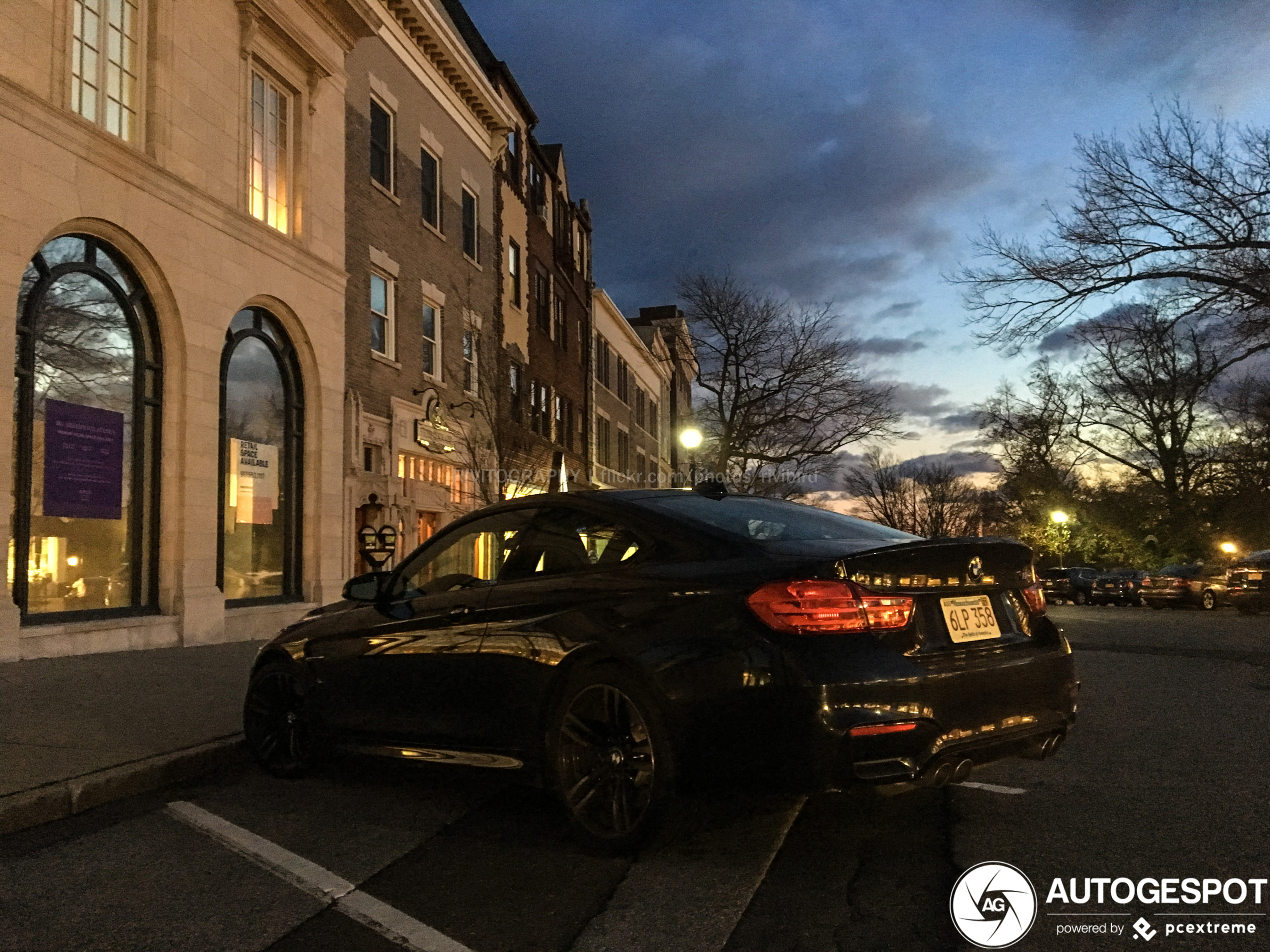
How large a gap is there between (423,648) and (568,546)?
876mm

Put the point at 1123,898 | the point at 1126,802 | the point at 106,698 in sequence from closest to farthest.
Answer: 1. the point at 1123,898
2. the point at 1126,802
3. the point at 106,698

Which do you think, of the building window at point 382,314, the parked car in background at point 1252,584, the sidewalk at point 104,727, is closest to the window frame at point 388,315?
the building window at point 382,314

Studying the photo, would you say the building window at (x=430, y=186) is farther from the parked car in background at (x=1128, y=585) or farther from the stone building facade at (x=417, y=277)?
the parked car in background at (x=1128, y=585)

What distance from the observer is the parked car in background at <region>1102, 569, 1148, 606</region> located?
36.9 m

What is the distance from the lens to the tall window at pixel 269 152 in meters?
15.1

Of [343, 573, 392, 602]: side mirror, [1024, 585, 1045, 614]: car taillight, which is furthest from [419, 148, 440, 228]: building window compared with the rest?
[1024, 585, 1045, 614]: car taillight

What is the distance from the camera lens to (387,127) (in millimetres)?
20125

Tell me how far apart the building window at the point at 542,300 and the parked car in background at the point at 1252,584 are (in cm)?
1847

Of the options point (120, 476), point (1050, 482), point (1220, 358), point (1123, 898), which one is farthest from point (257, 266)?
point (1050, 482)

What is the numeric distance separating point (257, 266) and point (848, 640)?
12.7 meters

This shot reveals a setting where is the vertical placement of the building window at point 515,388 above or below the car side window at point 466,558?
above

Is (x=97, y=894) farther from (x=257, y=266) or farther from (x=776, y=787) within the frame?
(x=257, y=266)

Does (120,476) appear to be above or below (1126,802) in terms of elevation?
above

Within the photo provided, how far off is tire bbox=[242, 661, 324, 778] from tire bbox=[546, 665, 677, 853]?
1899 mm
